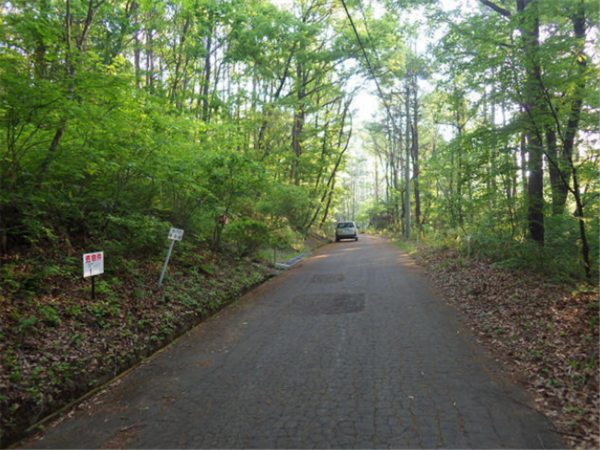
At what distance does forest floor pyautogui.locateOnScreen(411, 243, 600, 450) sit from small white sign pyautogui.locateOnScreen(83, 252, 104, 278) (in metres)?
5.86

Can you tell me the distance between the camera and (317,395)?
3.73m

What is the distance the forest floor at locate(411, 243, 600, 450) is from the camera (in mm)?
3260

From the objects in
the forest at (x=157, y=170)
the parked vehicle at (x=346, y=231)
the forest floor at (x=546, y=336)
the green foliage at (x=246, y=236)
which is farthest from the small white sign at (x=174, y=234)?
the parked vehicle at (x=346, y=231)

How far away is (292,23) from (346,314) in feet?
48.2

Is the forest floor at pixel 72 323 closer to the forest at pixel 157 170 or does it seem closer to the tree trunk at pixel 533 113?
the forest at pixel 157 170

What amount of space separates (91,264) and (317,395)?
380cm

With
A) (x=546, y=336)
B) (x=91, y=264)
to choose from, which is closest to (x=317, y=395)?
(x=546, y=336)

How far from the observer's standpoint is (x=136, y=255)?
7715mm

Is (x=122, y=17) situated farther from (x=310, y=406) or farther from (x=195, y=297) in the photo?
(x=310, y=406)

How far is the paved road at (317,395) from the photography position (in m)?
3.02

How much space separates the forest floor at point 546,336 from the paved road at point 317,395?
11.0 inches

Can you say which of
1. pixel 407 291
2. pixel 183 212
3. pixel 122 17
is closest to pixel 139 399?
pixel 183 212

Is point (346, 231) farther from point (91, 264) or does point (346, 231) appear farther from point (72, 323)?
point (72, 323)

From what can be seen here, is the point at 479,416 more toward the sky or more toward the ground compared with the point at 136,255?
more toward the ground
